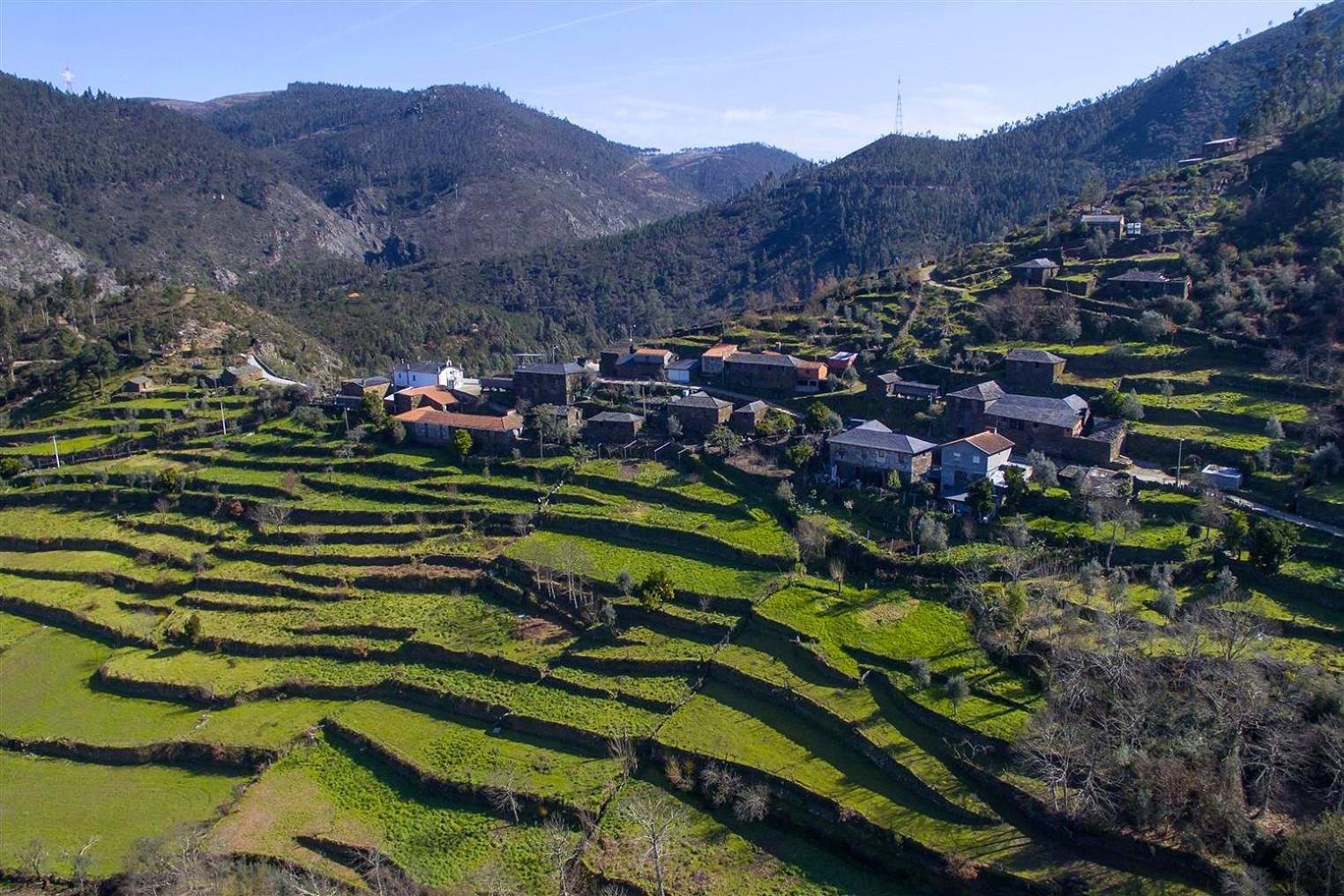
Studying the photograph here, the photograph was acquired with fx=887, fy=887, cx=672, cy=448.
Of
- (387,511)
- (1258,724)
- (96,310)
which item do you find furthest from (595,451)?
(96,310)

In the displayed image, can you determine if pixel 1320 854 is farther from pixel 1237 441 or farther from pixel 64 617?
pixel 64 617

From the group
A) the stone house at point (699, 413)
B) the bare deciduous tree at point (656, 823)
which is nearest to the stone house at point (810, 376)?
the stone house at point (699, 413)

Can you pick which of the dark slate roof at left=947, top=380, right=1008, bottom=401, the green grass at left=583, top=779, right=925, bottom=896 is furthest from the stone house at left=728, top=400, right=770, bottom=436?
the green grass at left=583, top=779, right=925, bottom=896

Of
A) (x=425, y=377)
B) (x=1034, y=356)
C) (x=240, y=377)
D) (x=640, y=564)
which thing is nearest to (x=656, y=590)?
(x=640, y=564)

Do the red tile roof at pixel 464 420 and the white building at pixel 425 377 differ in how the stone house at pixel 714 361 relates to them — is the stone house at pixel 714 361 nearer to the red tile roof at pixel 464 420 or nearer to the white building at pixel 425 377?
the red tile roof at pixel 464 420

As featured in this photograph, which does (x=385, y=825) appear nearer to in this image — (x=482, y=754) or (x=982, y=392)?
(x=482, y=754)

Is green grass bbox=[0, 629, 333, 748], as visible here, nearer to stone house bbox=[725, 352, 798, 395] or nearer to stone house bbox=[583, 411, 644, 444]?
stone house bbox=[583, 411, 644, 444]
